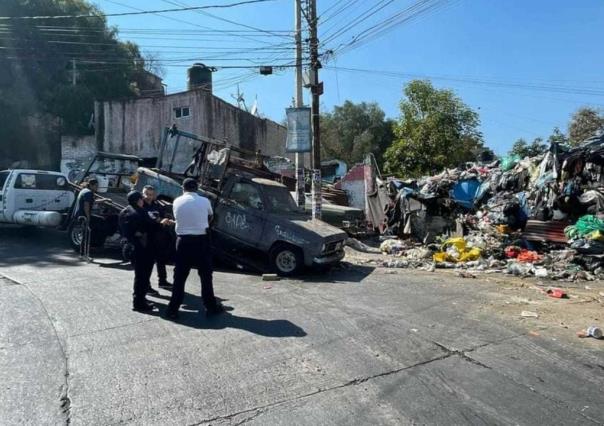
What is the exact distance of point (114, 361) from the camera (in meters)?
5.14

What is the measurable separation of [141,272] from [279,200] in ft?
14.9

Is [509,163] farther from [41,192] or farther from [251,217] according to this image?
[41,192]

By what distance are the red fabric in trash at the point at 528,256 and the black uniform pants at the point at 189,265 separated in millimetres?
7769

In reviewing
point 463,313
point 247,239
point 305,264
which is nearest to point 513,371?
point 463,313

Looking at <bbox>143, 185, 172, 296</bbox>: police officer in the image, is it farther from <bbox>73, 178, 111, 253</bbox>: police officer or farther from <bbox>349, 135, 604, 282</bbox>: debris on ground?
<bbox>349, 135, 604, 282</bbox>: debris on ground

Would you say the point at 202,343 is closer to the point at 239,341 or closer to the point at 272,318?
the point at 239,341

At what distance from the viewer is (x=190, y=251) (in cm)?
675

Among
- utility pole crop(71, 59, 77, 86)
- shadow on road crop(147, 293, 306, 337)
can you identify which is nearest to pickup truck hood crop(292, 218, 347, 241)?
shadow on road crop(147, 293, 306, 337)

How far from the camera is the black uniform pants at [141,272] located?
23.0ft

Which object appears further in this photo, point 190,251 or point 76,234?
point 76,234

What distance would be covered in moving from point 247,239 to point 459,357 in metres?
6.01

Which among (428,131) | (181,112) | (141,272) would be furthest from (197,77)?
(141,272)

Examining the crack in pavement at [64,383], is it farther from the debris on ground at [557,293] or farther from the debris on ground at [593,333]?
the debris on ground at [557,293]

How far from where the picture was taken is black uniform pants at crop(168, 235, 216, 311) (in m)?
6.68
